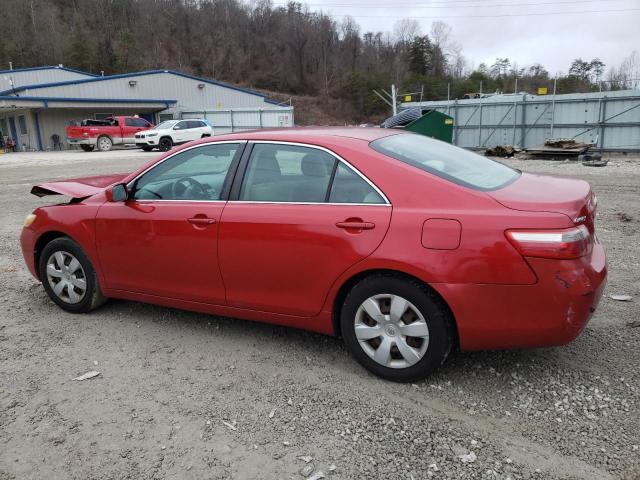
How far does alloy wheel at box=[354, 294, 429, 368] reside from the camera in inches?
123

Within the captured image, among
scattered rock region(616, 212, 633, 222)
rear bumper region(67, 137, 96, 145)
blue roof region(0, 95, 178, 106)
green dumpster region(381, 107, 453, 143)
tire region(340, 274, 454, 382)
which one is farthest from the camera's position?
blue roof region(0, 95, 178, 106)

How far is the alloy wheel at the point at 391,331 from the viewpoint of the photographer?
3115 millimetres

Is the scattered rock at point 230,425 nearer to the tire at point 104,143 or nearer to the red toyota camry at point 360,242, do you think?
the red toyota camry at point 360,242

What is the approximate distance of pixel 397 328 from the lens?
3158mm

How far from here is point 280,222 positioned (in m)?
3.45

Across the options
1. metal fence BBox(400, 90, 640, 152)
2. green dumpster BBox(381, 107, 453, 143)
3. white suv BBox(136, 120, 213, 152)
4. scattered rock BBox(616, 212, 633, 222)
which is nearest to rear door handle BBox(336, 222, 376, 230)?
scattered rock BBox(616, 212, 633, 222)

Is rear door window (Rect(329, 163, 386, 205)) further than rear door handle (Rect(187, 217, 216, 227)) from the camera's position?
No

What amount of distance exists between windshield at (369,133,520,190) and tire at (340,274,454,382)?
0.72 m

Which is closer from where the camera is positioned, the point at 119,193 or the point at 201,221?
the point at 201,221

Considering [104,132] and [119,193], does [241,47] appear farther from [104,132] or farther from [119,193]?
[119,193]

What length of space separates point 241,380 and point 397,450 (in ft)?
3.85

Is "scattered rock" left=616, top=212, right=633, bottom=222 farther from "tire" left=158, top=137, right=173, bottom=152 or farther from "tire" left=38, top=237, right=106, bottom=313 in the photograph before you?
"tire" left=158, top=137, right=173, bottom=152

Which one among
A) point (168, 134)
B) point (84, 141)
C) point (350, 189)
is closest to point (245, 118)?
point (168, 134)

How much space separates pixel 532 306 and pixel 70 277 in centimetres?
367
